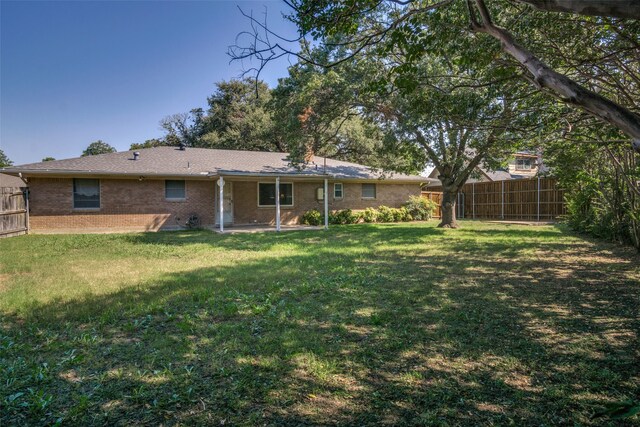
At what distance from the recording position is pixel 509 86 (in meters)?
5.93

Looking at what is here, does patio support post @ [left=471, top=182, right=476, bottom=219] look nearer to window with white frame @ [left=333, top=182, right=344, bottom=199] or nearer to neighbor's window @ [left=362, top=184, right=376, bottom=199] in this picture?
neighbor's window @ [left=362, top=184, right=376, bottom=199]

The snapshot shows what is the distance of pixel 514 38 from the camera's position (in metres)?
4.77

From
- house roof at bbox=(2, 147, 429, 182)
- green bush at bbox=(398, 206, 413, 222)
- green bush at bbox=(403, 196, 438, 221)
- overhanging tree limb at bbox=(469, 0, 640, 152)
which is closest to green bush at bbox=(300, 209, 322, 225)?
house roof at bbox=(2, 147, 429, 182)

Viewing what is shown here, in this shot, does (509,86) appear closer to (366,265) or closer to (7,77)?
(366,265)

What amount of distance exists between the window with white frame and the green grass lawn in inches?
517

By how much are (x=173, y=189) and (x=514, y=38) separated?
15.7 metres

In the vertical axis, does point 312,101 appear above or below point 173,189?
above

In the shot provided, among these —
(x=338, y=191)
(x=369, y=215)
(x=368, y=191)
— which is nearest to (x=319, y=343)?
(x=338, y=191)

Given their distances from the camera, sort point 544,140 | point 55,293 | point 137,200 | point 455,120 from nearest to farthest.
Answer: point 55,293, point 455,120, point 544,140, point 137,200

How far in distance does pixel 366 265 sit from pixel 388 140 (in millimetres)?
7833

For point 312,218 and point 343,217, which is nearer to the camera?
point 312,218

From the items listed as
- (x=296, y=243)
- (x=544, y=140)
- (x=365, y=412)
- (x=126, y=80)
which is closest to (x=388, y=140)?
(x=296, y=243)

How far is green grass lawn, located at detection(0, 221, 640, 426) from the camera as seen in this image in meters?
2.55

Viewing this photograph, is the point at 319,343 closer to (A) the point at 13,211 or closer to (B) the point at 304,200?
(A) the point at 13,211
